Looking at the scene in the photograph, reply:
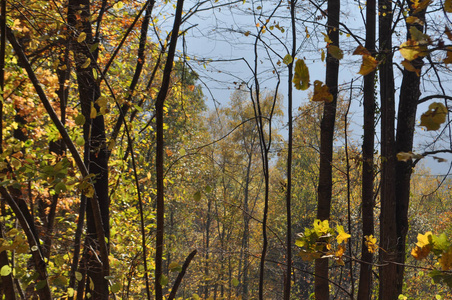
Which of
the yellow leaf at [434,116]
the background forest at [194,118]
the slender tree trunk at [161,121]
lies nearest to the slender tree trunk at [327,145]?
the background forest at [194,118]

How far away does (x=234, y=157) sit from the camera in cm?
1656

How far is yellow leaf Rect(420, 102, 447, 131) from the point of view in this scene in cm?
63

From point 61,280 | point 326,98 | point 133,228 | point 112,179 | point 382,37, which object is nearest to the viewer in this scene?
point 326,98

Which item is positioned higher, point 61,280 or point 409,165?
point 409,165

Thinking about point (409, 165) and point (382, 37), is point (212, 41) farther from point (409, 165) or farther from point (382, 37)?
point (409, 165)

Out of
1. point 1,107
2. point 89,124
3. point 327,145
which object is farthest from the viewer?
point 327,145

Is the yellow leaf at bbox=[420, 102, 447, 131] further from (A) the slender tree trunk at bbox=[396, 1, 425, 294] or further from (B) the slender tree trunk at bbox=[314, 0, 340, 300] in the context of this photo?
(A) the slender tree trunk at bbox=[396, 1, 425, 294]

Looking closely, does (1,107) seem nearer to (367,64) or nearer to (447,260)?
(367,64)

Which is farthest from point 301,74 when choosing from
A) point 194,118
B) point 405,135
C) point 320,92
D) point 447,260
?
point 405,135

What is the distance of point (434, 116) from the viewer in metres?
0.64

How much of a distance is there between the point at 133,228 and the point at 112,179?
2452 mm

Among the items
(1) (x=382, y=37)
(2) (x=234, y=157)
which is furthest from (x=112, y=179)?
(2) (x=234, y=157)

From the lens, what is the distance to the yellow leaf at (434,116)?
2.07 feet

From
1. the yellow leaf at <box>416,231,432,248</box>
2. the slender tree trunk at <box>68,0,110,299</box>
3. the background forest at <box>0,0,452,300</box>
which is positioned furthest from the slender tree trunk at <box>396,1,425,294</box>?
the yellow leaf at <box>416,231,432,248</box>
